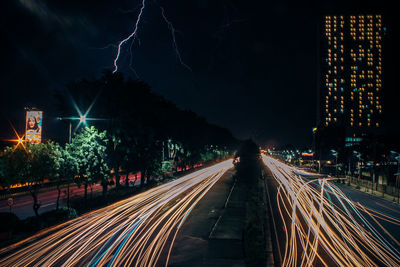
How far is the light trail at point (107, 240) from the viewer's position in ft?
39.7

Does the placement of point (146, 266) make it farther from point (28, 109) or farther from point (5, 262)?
point (28, 109)

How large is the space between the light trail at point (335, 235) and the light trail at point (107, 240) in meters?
6.42

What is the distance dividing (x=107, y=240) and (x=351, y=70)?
190834mm

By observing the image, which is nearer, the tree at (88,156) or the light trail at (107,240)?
the light trail at (107,240)

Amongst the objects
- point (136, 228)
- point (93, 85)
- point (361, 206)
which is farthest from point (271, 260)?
point (93, 85)

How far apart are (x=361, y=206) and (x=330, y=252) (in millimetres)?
14813

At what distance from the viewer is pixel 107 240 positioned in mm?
14438

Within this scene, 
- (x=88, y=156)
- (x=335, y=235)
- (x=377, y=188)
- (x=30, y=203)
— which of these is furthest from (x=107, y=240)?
(x=377, y=188)

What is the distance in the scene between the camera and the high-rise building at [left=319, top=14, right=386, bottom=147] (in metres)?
166

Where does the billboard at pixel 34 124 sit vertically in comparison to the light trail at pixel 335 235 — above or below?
above

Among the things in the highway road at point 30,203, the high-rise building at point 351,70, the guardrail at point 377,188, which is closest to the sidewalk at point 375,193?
the guardrail at point 377,188

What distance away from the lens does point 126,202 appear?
25.1 m

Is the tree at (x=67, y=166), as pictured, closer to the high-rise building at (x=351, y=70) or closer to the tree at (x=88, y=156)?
the tree at (x=88, y=156)

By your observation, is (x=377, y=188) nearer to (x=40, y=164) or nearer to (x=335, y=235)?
(x=335, y=235)
